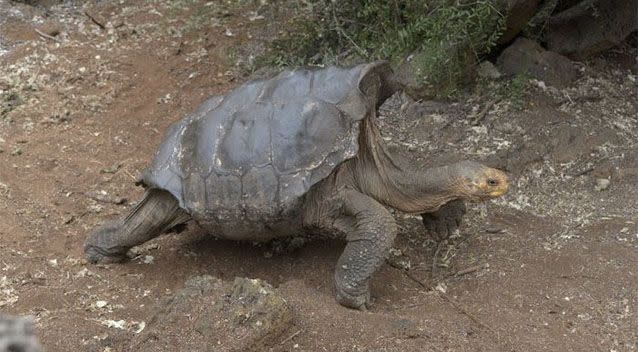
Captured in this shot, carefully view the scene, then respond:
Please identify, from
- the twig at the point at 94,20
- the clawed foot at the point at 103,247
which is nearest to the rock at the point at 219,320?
the clawed foot at the point at 103,247

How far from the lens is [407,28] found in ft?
Answer: 18.4

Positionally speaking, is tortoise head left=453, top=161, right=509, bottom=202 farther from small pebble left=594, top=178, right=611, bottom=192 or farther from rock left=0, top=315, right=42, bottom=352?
rock left=0, top=315, right=42, bottom=352

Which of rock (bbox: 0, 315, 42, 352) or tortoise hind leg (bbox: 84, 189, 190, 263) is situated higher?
rock (bbox: 0, 315, 42, 352)

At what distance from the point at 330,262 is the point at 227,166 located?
34.2 inches

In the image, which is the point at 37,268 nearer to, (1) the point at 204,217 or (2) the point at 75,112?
(1) the point at 204,217

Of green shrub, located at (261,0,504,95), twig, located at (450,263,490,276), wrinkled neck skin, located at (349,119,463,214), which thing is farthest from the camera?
green shrub, located at (261,0,504,95)

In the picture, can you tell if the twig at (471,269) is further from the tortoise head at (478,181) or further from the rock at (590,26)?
the rock at (590,26)

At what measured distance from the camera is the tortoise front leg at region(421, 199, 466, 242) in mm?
4648

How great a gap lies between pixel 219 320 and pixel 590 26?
4.53 meters

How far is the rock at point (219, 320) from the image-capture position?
10.5 ft

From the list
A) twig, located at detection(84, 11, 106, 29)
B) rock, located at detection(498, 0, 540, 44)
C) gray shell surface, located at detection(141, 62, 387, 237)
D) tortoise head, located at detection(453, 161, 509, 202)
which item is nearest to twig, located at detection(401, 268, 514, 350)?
tortoise head, located at detection(453, 161, 509, 202)

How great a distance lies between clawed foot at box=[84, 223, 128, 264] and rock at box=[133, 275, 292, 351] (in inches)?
48.0

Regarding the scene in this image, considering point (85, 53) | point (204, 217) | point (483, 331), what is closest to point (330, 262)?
point (204, 217)

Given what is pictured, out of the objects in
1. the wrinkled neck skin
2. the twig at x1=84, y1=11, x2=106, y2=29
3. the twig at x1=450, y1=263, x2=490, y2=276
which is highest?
the wrinkled neck skin
